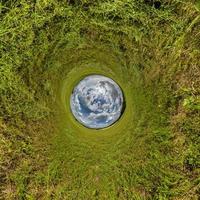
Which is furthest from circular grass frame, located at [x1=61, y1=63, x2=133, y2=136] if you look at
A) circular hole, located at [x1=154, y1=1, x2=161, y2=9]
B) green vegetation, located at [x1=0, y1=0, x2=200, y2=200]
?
circular hole, located at [x1=154, y1=1, x2=161, y2=9]

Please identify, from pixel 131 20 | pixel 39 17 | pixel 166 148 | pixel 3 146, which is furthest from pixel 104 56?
pixel 3 146

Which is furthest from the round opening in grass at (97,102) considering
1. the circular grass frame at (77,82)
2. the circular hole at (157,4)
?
the circular hole at (157,4)

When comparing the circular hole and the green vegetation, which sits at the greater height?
the circular hole

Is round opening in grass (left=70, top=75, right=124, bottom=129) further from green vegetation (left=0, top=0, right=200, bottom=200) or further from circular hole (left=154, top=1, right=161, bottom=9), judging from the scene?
circular hole (left=154, top=1, right=161, bottom=9)

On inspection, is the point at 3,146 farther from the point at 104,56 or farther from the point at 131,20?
the point at 131,20

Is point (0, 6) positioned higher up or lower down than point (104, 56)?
higher up

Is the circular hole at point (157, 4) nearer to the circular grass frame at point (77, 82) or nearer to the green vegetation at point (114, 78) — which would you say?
the green vegetation at point (114, 78)
